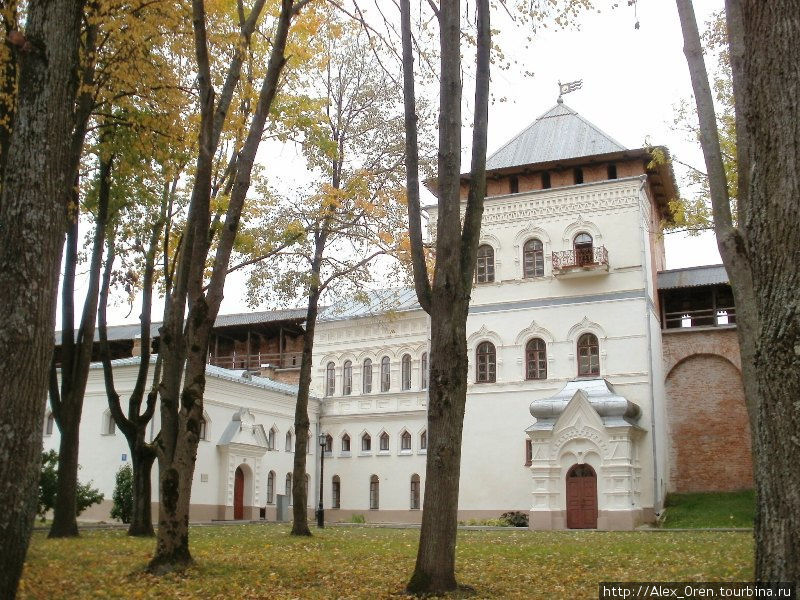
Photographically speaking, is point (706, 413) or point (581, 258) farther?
point (706, 413)

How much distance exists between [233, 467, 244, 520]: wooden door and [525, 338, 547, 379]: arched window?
12.5m

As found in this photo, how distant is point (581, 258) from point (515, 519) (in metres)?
9.91

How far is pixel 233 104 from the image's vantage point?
49.0ft

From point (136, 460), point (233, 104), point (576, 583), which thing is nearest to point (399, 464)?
point (136, 460)

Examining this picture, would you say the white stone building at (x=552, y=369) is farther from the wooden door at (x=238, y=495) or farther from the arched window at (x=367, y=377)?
the arched window at (x=367, y=377)

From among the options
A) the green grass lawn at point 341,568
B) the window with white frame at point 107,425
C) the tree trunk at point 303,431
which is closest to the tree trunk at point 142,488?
the green grass lawn at point 341,568

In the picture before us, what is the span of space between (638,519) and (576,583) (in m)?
18.4

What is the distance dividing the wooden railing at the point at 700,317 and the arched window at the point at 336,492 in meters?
16.7

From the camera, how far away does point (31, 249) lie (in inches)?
264

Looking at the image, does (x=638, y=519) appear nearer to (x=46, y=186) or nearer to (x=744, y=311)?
(x=744, y=311)

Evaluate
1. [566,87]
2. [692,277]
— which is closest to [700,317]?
[692,277]

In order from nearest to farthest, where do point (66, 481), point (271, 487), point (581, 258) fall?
point (66, 481) < point (581, 258) < point (271, 487)

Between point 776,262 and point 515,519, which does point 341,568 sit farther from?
point 515,519

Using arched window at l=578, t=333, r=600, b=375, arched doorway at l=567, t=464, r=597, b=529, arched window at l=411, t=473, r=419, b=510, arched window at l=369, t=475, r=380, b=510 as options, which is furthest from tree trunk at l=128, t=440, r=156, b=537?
arched window at l=369, t=475, r=380, b=510
